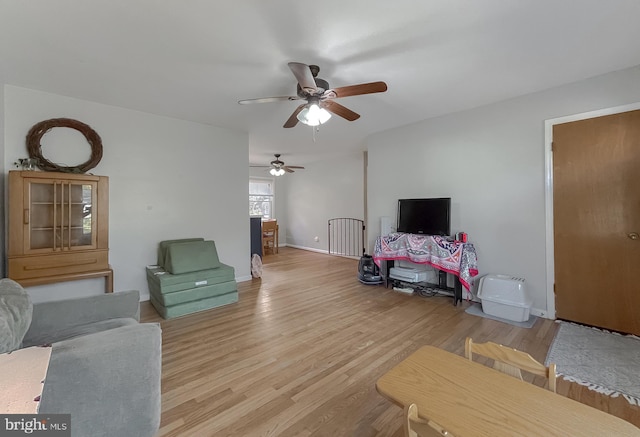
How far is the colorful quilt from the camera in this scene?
3.31m

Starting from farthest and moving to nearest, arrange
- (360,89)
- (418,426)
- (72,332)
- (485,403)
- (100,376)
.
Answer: (360,89)
(72,332)
(100,376)
(485,403)
(418,426)

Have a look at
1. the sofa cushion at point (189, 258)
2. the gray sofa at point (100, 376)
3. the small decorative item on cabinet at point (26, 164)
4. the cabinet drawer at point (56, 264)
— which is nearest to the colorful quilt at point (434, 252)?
the sofa cushion at point (189, 258)

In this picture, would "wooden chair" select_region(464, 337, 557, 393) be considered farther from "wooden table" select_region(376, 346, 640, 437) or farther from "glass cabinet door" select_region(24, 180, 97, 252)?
"glass cabinet door" select_region(24, 180, 97, 252)

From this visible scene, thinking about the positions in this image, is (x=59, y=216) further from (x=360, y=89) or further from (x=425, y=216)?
(x=425, y=216)

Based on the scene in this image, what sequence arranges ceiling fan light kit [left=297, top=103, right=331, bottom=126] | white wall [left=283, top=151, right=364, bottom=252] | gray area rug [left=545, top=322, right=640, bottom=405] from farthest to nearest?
white wall [left=283, top=151, right=364, bottom=252] → ceiling fan light kit [left=297, top=103, right=331, bottom=126] → gray area rug [left=545, top=322, right=640, bottom=405]

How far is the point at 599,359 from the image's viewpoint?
219 cm

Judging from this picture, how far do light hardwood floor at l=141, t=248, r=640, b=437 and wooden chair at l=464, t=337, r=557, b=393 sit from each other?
0.75 meters

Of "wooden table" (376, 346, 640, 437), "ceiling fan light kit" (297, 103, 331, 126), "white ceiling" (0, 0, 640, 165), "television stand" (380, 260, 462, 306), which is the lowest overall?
"television stand" (380, 260, 462, 306)

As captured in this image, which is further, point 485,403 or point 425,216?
point 425,216

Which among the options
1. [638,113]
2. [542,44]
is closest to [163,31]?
[542,44]

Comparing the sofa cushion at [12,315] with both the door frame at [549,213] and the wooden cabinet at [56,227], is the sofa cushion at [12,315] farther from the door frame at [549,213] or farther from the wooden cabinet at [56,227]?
the door frame at [549,213]

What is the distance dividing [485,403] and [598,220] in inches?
121

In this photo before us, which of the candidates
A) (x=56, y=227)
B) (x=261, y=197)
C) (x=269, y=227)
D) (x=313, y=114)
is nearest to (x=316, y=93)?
(x=313, y=114)

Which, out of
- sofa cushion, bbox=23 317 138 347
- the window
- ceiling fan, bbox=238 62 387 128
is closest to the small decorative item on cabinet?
sofa cushion, bbox=23 317 138 347
